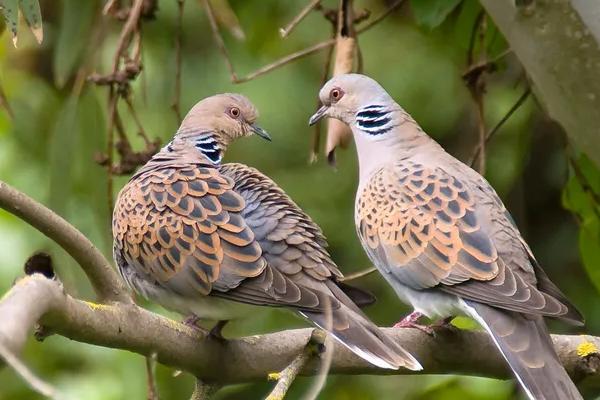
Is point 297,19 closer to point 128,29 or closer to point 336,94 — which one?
point 336,94

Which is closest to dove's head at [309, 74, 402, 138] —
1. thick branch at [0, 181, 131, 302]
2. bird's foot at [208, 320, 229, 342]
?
bird's foot at [208, 320, 229, 342]

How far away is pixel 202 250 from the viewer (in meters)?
2.57

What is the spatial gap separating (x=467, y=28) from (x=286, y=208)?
1.09 metres

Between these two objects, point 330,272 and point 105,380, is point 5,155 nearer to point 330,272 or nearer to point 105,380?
point 105,380

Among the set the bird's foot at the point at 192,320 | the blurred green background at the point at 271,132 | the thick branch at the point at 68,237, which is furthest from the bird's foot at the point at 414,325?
the thick branch at the point at 68,237

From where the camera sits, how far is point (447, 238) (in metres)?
2.78

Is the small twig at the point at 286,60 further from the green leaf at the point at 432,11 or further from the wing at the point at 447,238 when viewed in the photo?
the wing at the point at 447,238

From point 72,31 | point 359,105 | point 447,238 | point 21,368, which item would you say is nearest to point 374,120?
point 359,105

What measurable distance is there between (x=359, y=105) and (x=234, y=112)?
33 cm

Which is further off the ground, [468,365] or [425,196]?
[425,196]

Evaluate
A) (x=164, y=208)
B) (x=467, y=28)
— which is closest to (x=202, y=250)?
(x=164, y=208)

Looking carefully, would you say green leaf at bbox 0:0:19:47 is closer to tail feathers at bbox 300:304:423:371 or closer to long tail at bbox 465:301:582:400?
tail feathers at bbox 300:304:423:371

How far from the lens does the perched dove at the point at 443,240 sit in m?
2.54

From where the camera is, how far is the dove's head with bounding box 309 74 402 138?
3.17 m
